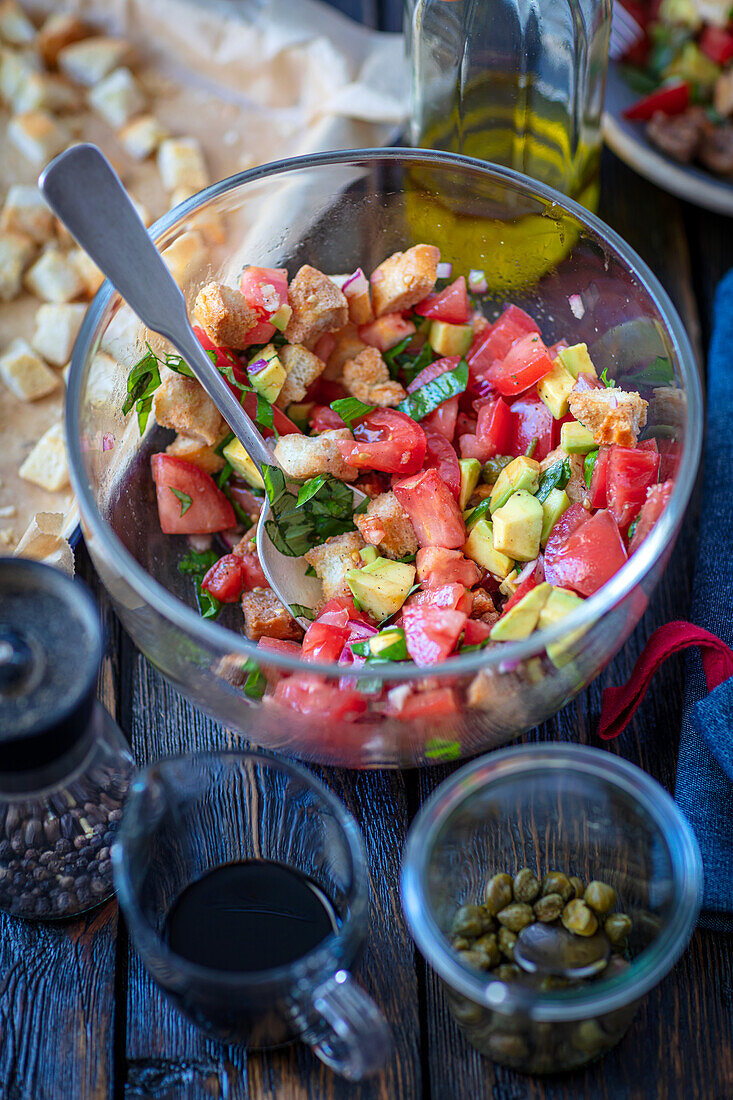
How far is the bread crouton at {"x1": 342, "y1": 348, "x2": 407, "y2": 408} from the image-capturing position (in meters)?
1.78

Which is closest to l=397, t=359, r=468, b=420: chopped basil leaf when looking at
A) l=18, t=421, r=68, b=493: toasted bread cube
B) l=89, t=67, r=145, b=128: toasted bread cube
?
l=18, t=421, r=68, b=493: toasted bread cube

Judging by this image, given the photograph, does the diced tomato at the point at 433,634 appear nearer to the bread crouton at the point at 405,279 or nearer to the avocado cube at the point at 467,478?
the avocado cube at the point at 467,478

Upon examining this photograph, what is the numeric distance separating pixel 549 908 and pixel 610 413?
703mm

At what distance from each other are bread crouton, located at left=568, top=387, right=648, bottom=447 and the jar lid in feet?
2.51

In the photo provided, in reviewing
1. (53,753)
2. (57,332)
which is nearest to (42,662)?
(53,753)

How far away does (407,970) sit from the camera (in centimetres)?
155

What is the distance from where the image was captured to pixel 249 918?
58.9 inches

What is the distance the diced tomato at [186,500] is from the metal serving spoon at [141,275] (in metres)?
0.10

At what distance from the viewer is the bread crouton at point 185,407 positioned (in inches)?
66.7

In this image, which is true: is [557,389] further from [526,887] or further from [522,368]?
[526,887]

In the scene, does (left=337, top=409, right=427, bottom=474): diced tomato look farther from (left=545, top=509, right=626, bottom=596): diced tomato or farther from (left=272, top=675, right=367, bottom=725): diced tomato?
(left=272, top=675, right=367, bottom=725): diced tomato

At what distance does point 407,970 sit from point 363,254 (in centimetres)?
117

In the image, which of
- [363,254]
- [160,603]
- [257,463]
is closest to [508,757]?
[160,603]

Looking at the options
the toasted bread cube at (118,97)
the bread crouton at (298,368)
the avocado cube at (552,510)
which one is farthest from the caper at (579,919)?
the toasted bread cube at (118,97)
